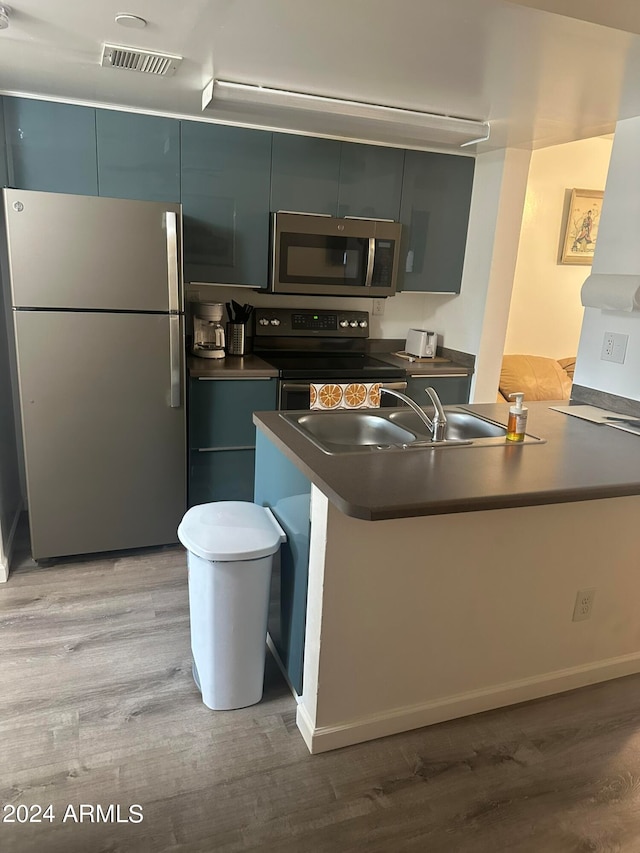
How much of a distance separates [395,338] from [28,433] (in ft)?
7.89

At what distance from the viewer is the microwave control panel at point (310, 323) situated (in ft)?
12.1

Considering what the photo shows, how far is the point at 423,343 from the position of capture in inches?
154

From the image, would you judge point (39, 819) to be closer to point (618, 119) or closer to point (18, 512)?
point (18, 512)

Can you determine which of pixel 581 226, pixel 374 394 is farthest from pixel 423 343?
pixel 581 226

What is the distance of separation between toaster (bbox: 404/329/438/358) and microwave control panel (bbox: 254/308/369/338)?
1.04ft

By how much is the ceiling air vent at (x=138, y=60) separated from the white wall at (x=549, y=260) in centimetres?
306

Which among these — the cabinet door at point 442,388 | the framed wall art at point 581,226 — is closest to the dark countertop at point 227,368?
the cabinet door at point 442,388

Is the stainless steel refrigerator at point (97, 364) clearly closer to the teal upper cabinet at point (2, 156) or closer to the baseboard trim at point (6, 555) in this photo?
the baseboard trim at point (6, 555)

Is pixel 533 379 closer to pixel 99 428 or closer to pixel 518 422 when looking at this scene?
pixel 518 422

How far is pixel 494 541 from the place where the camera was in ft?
6.29

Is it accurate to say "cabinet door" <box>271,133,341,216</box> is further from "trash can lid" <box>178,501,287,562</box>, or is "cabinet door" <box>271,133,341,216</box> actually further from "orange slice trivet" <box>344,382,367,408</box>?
"trash can lid" <box>178,501,287,562</box>

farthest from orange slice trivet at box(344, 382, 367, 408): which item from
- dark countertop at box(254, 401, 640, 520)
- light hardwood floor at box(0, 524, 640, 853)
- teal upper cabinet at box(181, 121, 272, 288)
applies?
light hardwood floor at box(0, 524, 640, 853)

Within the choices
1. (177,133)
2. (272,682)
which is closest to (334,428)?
(272,682)

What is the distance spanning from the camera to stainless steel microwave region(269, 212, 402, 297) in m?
3.37
